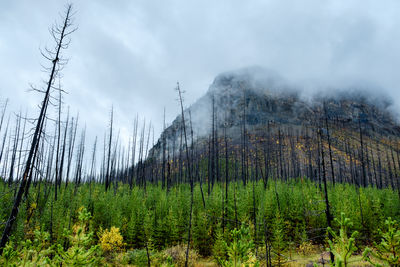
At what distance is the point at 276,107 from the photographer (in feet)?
427

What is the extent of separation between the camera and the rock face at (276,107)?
10819cm

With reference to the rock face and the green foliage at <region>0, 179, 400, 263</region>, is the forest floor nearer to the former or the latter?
the green foliage at <region>0, 179, 400, 263</region>

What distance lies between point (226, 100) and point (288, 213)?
119851 millimetres

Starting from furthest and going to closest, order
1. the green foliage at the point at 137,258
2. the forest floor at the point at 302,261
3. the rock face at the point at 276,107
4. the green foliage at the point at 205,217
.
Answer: the rock face at the point at 276,107
the green foliage at the point at 205,217
the green foliage at the point at 137,258
the forest floor at the point at 302,261

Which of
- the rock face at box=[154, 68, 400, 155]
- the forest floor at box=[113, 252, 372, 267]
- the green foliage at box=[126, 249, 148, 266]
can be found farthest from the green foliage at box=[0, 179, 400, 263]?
the rock face at box=[154, 68, 400, 155]

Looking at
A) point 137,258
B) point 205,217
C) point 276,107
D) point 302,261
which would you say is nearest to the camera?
point 137,258

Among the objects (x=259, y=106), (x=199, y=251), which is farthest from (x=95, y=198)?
(x=259, y=106)

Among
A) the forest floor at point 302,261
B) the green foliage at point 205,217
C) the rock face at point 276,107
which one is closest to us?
the forest floor at point 302,261

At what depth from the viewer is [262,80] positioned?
168 m

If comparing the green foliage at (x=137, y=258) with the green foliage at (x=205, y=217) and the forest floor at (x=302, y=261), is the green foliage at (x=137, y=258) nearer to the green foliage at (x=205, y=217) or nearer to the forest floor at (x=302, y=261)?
the forest floor at (x=302, y=261)

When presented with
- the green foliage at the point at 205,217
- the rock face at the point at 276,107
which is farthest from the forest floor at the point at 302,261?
the rock face at the point at 276,107

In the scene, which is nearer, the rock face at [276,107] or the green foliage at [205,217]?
the green foliage at [205,217]

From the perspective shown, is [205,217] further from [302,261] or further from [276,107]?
[276,107]

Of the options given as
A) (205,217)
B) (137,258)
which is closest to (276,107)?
(205,217)
